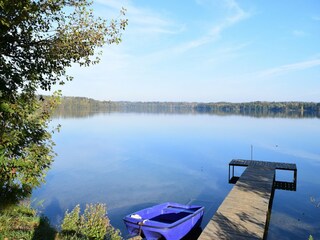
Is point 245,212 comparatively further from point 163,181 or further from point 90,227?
point 163,181

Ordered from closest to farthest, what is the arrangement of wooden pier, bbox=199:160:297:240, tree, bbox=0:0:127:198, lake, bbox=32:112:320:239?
1. tree, bbox=0:0:127:198
2. wooden pier, bbox=199:160:297:240
3. lake, bbox=32:112:320:239

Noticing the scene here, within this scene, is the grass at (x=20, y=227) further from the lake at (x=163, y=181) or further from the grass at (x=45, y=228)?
the lake at (x=163, y=181)

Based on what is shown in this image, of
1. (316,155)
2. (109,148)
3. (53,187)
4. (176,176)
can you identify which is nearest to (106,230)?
(53,187)

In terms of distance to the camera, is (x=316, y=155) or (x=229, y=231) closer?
(x=229, y=231)

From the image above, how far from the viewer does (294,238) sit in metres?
15.6

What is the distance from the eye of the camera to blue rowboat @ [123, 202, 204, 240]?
473 inches

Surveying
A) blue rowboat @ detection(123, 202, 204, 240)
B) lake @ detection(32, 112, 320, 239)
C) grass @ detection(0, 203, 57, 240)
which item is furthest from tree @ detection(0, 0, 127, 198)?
lake @ detection(32, 112, 320, 239)

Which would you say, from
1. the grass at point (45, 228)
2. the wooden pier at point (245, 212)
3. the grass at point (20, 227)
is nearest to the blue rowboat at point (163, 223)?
the grass at point (45, 228)

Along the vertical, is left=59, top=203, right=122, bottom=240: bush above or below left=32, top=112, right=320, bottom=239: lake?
above

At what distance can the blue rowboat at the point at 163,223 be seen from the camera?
12016 millimetres

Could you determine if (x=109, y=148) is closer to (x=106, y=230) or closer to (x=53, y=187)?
(x=53, y=187)

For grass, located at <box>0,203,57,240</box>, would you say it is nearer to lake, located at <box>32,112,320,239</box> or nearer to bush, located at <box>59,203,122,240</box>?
bush, located at <box>59,203,122,240</box>

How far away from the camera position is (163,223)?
1234 cm

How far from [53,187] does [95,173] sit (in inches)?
240
